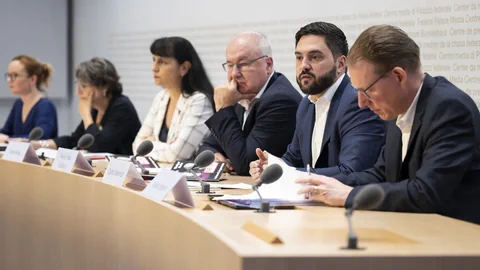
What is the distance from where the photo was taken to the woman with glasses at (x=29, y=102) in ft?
23.8

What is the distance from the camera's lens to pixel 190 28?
22.1 ft

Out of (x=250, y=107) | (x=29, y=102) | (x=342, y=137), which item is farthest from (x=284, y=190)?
(x=29, y=102)

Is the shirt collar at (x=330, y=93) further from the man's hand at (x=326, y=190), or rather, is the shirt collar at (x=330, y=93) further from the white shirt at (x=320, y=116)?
the man's hand at (x=326, y=190)

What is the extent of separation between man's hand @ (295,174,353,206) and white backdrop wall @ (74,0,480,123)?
1.37 m

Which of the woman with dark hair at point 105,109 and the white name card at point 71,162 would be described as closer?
the white name card at point 71,162

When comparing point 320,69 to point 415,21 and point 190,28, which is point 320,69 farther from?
point 190,28

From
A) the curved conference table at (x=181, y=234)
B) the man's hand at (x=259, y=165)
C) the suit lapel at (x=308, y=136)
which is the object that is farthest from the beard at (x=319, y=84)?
the curved conference table at (x=181, y=234)

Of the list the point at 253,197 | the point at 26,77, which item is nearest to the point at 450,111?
the point at 253,197

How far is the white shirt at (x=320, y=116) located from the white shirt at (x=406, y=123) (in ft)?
3.12

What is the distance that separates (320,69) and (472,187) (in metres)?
1.32

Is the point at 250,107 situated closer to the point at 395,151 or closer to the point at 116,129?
the point at 395,151

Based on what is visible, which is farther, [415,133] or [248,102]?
[248,102]

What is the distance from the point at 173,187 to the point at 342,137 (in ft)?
3.99

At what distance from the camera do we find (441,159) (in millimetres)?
2648
